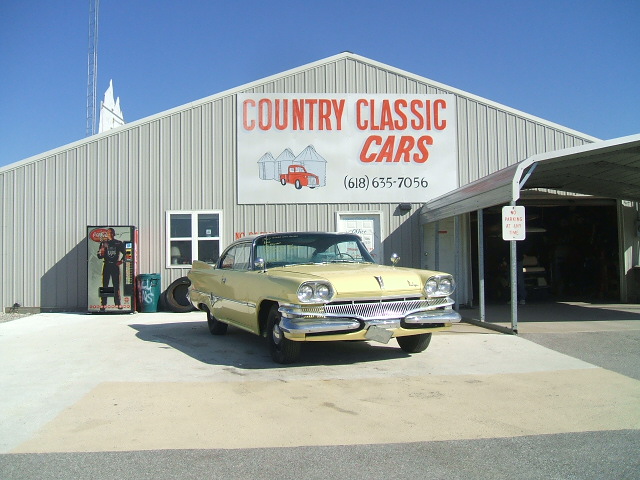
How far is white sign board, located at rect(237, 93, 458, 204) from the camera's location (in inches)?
551

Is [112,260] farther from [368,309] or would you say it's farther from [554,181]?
[554,181]

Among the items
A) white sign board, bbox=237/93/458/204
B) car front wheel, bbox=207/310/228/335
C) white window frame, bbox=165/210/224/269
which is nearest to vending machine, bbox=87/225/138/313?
white window frame, bbox=165/210/224/269

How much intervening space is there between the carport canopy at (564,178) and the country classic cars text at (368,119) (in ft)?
5.47

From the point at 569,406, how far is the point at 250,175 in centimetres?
1014

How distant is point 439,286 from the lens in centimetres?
699

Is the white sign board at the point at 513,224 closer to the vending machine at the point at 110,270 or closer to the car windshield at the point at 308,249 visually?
the car windshield at the point at 308,249

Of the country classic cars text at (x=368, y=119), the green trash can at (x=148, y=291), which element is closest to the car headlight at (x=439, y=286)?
the country classic cars text at (x=368, y=119)

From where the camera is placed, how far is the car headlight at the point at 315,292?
629 cm

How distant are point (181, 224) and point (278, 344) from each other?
780 centimetres

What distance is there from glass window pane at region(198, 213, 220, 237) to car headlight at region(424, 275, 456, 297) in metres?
7.94

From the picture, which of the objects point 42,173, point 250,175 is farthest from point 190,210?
point 42,173

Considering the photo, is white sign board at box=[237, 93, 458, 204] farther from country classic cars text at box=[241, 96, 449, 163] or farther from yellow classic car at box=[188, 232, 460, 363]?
yellow classic car at box=[188, 232, 460, 363]

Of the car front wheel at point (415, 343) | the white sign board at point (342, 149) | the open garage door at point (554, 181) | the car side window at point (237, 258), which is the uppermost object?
the white sign board at point (342, 149)

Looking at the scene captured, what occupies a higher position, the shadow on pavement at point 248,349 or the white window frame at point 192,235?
the white window frame at point 192,235
